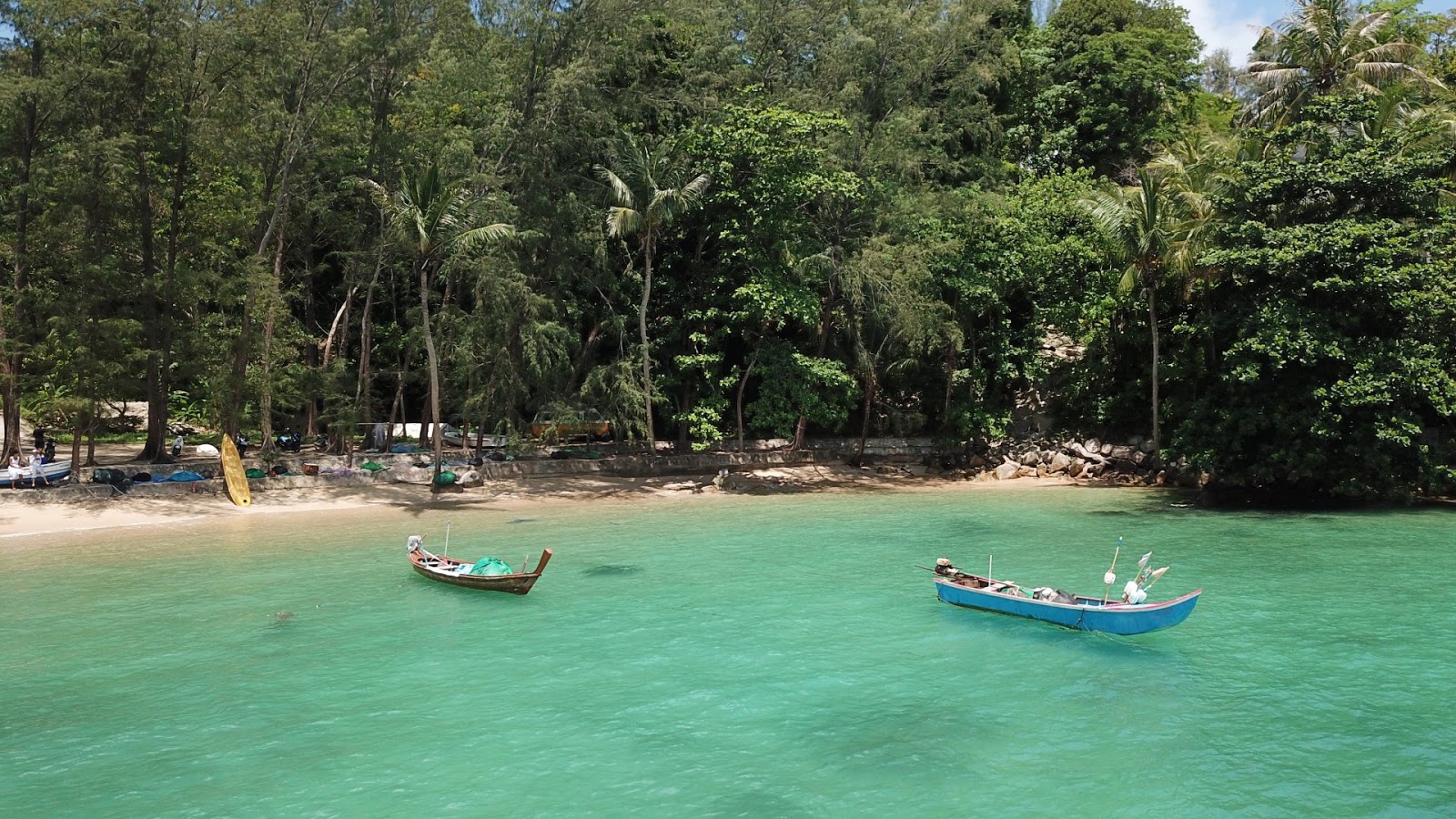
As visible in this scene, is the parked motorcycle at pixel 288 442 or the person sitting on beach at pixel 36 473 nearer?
the person sitting on beach at pixel 36 473

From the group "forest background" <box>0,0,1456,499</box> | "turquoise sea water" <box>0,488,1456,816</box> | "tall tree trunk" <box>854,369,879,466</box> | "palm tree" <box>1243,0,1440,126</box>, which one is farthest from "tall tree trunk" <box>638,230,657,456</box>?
"palm tree" <box>1243,0,1440,126</box>

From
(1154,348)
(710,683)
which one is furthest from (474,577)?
(1154,348)

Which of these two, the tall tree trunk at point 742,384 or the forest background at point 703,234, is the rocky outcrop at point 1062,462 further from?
the tall tree trunk at point 742,384

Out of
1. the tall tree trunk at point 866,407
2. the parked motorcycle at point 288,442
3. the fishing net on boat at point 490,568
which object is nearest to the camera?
the fishing net on boat at point 490,568

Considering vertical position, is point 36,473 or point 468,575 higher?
point 36,473

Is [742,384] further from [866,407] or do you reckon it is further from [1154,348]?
[1154,348]

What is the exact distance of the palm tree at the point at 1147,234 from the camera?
32781mm

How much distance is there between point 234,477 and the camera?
28.4m

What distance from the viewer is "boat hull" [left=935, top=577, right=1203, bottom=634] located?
15.6 metres

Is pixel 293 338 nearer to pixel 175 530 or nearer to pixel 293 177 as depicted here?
pixel 293 177

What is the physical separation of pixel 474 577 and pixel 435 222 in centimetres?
Answer: 1271

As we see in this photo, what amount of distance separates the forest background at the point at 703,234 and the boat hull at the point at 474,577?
10688 mm

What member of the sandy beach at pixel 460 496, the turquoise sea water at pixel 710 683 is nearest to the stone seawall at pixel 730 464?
the sandy beach at pixel 460 496

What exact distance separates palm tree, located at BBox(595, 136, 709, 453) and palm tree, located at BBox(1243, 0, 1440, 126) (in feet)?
65.6
